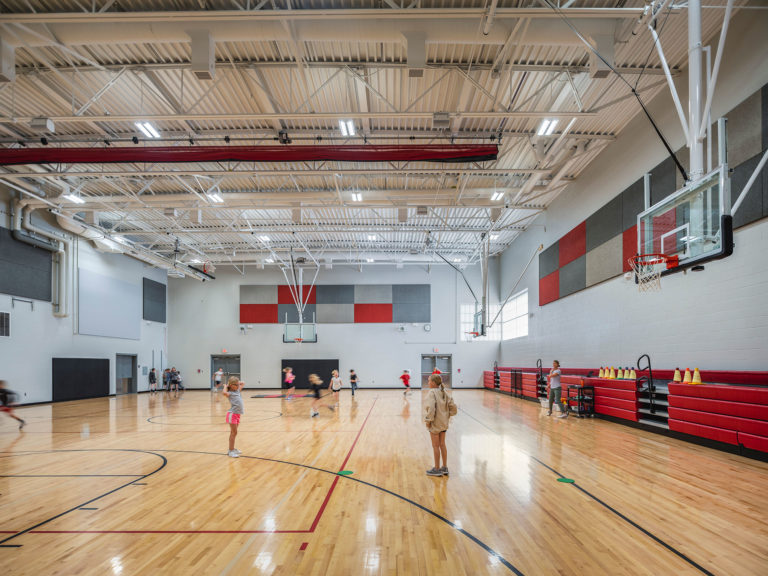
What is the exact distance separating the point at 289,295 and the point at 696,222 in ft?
77.3

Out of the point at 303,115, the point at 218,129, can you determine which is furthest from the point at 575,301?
the point at 218,129

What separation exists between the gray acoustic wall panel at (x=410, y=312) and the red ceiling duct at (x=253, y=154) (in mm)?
17699

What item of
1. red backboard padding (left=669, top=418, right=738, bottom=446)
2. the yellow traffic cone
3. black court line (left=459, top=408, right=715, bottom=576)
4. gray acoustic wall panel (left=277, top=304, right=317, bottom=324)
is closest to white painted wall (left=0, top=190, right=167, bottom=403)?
gray acoustic wall panel (left=277, top=304, right=317, bottom=324)

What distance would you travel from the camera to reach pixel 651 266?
28.3 ft

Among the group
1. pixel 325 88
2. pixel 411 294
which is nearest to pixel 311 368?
pixel 411 294

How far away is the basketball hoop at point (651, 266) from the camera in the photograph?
737cm

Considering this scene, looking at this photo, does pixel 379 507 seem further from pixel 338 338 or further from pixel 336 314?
pixel 336 314

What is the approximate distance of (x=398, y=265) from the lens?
86.9ft

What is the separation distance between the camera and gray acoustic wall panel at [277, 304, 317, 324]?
27672 mm

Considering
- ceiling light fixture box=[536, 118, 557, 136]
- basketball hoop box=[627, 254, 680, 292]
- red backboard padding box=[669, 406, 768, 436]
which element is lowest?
red backboard padding box=[669, 406, 768, 436]

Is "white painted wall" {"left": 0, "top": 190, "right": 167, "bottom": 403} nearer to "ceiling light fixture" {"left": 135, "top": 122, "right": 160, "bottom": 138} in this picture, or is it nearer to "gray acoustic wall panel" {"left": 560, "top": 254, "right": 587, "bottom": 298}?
"ceiling light fixture" {"left": 135, "top": 122, "right": 160, "bottom": 138}

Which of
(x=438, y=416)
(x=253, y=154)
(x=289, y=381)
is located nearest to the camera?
(x=438, y=416)

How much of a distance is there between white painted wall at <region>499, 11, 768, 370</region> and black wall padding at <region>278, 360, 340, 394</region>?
1312 centimetres

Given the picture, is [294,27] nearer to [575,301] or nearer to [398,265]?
[575,301]
